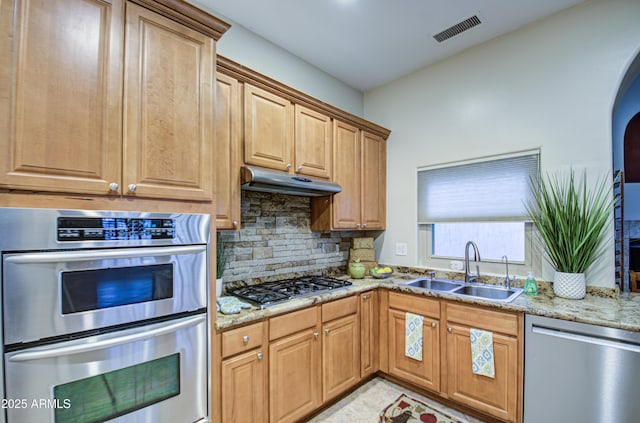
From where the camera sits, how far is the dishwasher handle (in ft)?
5.33

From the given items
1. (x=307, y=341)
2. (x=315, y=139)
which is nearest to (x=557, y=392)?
(x=307, y=341)

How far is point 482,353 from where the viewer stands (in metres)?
2.11

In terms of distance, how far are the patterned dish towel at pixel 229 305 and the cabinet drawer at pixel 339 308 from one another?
0.62 metres

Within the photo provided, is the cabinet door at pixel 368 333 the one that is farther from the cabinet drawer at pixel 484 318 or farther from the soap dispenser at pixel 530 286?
the soap dispenser at pixel 530 286

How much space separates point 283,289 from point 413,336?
116 centimetres

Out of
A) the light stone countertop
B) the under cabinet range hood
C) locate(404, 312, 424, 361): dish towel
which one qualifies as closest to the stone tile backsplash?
the under cabinet range hood

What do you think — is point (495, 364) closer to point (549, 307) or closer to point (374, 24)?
point (549, 307)

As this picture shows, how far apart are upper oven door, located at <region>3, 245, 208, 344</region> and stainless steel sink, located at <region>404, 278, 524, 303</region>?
1910 mm

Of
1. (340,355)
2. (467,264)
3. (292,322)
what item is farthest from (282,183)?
(467,264)

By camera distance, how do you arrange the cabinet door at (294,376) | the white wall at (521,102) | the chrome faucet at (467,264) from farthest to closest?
1. the chrome faucet at (467,264)
2. the white wall at (521,102)
3. the cabinet door at (294,376)

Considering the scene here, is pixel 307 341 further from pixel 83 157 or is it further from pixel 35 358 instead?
pixel 83 157

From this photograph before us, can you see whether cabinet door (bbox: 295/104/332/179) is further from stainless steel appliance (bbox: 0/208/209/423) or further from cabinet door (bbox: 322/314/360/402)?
cabinet door (bbox: 322/314/360/402)

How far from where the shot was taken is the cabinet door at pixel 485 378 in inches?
78.6

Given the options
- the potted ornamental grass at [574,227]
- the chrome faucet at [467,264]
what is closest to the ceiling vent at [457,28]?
the potted ornamental grass at [574,227]
